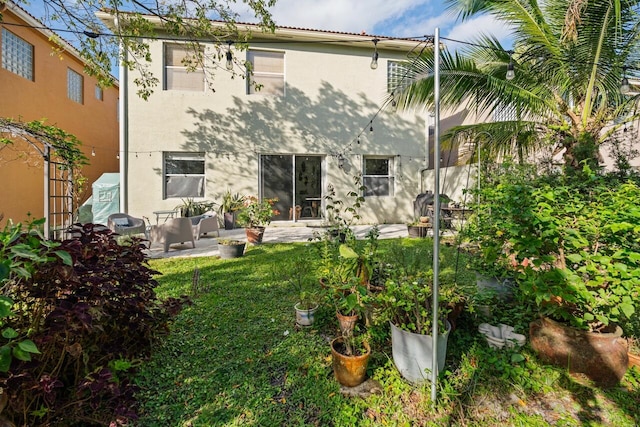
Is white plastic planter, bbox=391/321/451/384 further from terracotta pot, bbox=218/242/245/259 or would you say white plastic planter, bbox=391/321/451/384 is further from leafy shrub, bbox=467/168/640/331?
terracotta pot, bbox=218/242/245/259

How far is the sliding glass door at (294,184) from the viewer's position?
9523 millimetres

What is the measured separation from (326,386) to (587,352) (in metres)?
1.81

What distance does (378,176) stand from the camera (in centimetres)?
1025

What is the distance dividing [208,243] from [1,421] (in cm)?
593

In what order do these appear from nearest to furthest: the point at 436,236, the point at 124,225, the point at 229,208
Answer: the point at 436,236, the point at 124,225, the point at 229,208

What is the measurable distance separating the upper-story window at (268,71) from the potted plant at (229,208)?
10.8 ft

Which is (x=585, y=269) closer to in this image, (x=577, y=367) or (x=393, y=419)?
(x=577, y=367)

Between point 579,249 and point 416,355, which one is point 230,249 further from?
point 579,249

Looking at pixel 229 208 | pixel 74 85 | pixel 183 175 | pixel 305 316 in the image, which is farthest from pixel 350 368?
pixel 74 85

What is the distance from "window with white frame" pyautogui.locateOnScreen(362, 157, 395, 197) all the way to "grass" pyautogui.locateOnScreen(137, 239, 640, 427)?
7480mm

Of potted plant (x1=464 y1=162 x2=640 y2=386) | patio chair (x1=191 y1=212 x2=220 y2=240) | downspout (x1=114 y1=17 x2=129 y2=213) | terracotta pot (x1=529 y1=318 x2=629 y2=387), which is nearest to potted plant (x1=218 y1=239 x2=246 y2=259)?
patio chair (x1=191 y1=212 x2=220 y2=240)

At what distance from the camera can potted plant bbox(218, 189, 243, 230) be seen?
28.9ft

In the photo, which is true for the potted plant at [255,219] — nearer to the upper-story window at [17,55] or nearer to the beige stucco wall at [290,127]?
the beige stucco wall at [290,127]

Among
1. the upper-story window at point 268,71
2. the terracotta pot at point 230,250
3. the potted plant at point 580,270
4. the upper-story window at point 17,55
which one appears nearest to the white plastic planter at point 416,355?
the potted plant at point 580,270
